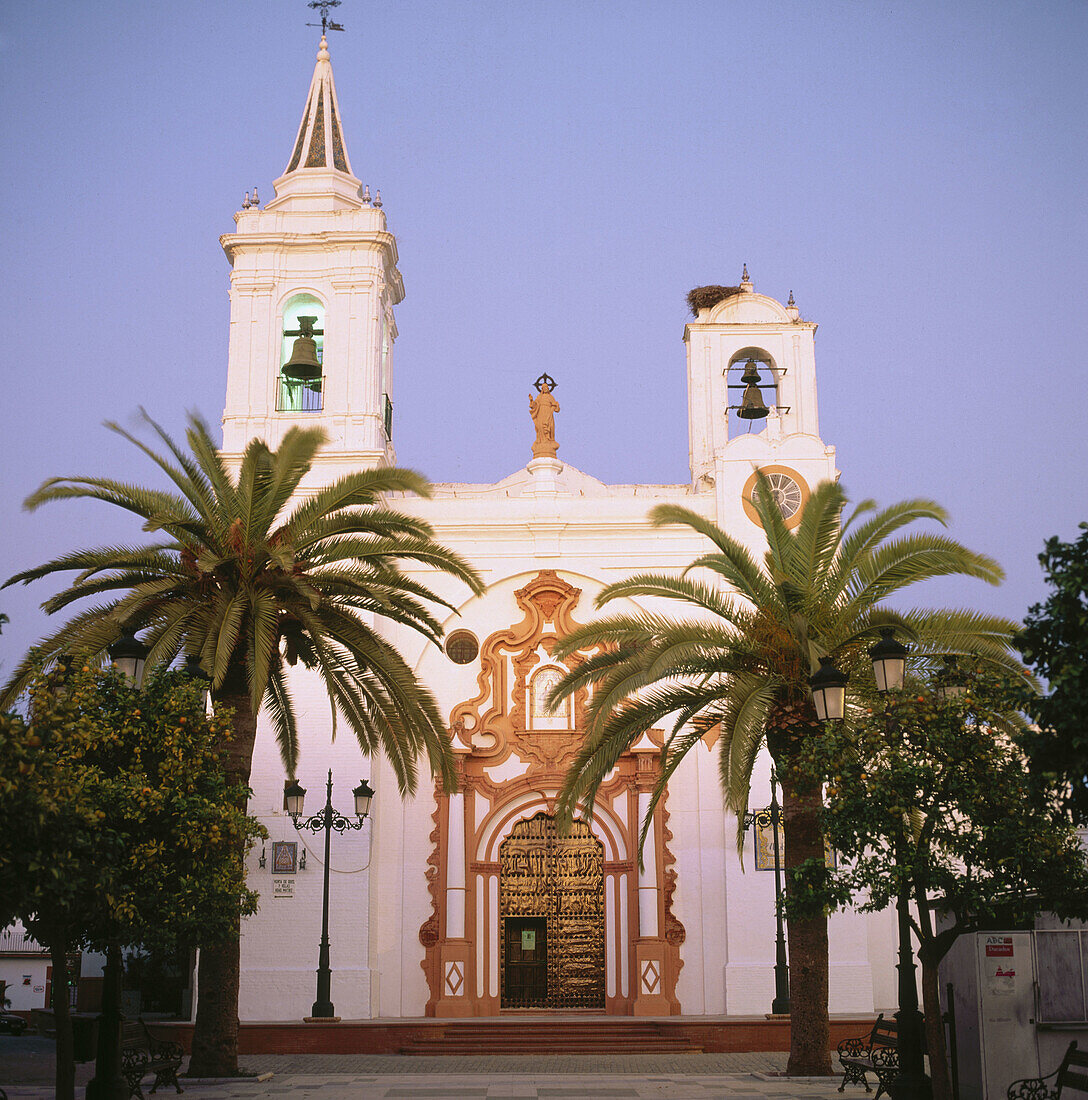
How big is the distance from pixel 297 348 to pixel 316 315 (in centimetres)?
262

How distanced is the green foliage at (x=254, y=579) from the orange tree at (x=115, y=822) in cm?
135

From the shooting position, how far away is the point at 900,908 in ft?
40.2

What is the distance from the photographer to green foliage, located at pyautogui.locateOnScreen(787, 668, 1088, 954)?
11.7 m

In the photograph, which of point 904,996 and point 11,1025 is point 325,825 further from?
point 904,996

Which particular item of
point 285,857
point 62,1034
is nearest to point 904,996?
point 62,1034

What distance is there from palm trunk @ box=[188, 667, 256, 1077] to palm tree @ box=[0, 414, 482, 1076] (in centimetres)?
1

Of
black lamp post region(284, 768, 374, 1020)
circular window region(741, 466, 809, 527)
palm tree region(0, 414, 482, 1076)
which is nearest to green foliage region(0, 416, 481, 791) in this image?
palm tree region(0, 414, 482, 1076)

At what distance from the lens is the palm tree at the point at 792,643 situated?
15.5m

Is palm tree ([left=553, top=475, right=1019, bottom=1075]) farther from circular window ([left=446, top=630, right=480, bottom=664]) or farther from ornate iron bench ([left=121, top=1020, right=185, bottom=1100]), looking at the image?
circular window ([left=446, top=630, right=480, bottom=664])

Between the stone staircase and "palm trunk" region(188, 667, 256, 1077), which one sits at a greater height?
"palm trunk" region(188, 667, 256, 1077)

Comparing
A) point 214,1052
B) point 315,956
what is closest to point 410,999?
point 315,956

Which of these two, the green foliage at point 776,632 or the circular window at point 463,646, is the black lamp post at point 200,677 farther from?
the circular window at point 463,646

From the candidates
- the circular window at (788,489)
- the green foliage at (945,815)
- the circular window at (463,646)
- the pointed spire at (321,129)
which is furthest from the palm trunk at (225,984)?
the pointed spire at (321,129)

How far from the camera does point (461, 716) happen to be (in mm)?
25453
